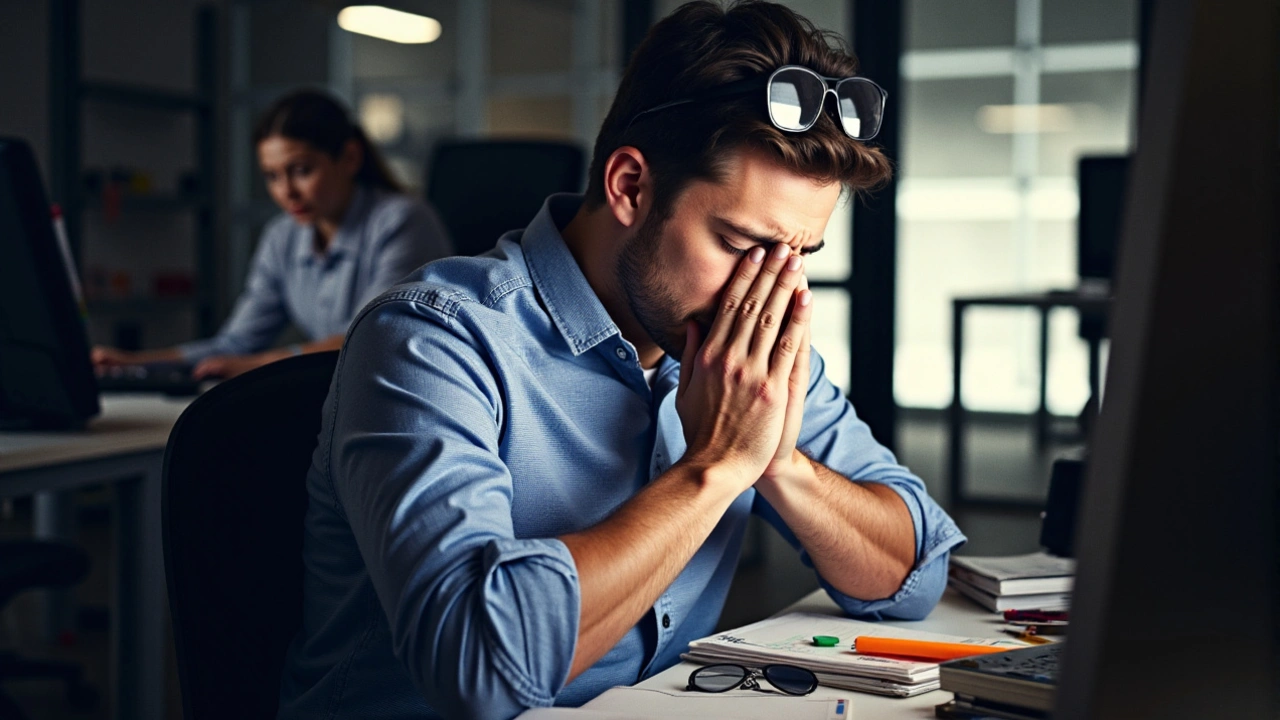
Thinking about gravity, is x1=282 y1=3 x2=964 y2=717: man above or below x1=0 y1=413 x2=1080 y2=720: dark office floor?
above

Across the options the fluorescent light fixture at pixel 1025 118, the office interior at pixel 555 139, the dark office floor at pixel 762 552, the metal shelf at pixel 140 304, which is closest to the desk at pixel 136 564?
the dark office floor at pixel 762 552

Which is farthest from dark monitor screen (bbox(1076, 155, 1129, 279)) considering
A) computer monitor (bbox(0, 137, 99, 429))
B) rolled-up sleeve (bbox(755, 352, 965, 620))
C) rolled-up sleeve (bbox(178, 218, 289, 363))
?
computer monitor (bbox(0, 137, 99, 429))

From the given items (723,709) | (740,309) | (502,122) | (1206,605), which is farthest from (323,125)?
(502,122)

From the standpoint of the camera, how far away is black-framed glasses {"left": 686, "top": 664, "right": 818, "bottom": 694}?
0.92 meters

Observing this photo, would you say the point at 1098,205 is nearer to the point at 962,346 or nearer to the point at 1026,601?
the point at 962,346

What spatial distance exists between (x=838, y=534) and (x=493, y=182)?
228cm

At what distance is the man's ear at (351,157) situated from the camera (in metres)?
3.07

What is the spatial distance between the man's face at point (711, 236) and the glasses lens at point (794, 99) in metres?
0.04

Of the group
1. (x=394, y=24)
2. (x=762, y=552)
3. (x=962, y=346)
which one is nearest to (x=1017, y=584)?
(x=762, y=552)

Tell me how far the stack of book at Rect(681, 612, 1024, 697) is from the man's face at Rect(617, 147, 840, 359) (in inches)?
11.4

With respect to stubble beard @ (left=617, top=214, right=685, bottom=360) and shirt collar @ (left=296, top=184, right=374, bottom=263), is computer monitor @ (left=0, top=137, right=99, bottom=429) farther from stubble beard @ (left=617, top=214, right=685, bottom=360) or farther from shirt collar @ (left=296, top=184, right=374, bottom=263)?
shirt collar @ (left=296, top=184, right=374, bottom=263)

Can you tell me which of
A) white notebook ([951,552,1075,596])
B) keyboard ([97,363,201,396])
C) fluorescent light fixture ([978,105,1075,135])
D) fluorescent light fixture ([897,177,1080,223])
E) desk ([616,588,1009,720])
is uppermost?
fluorescent light fixture ([978,105,1075,135])

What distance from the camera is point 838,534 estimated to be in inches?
46.6

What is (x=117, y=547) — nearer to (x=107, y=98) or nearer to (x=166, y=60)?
(x=107, y=98)
